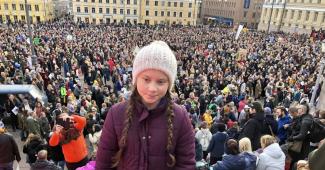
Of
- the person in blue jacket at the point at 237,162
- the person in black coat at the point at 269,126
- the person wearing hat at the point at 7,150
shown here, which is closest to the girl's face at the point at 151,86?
the person in blue jacket at the point at 237,162

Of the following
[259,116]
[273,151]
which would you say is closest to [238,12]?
[259,116]

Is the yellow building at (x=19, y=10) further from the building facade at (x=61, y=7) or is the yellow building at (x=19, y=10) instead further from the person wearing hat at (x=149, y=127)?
the person wearing hat at (x=149, y=127)

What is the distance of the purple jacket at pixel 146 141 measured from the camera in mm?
1986

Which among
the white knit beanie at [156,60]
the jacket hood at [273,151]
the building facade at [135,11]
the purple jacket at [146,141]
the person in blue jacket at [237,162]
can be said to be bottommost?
the person in blue jacket at [237,162]

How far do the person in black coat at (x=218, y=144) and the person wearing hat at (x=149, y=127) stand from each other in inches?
167

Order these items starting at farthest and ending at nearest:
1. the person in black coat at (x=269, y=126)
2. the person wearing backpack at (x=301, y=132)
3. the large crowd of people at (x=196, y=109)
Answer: the person in black coat at (x=269, y=126) → the person wearing backpack at (x=301, y=132) → the large crowd of people at (x=196, y=109)

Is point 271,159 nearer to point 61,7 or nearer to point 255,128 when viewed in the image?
point 255,128

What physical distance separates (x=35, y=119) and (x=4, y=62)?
34.8 ft

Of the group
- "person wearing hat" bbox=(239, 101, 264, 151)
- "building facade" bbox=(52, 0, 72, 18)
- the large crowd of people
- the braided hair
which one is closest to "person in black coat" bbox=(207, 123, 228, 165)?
the large crowd of people

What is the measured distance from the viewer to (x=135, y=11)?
75188mm

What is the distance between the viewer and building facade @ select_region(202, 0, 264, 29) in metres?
84.9

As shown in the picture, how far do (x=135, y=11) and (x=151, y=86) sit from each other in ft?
250

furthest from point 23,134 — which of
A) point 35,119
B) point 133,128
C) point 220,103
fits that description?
point 133,128

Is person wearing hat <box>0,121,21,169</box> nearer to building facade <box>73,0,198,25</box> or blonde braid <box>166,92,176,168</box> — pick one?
blonde braid <box>166,92,176,168</box>
